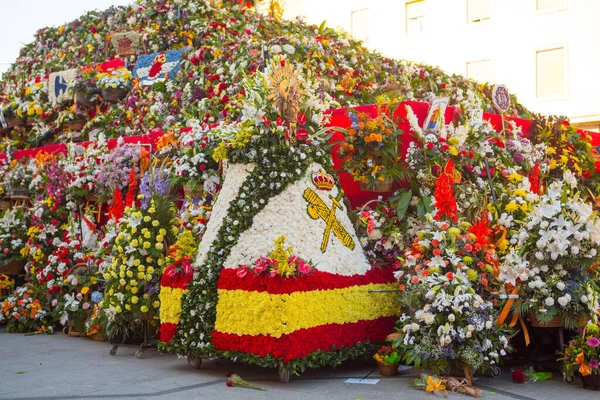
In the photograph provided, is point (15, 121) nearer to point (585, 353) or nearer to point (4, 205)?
point (4, 205)

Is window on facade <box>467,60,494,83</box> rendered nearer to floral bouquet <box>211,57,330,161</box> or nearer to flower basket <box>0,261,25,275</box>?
flower basket <box>0,261,25,275</box>

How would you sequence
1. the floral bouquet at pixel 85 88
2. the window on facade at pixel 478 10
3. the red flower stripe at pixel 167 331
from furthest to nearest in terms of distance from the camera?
the window on facade at pixel 478 10
the floral bouquet at pixel 85 88
the red flower stripe at pixel 167 331

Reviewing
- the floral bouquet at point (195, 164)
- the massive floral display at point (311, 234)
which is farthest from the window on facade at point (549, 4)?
the floral bouquet at point (195, 164)

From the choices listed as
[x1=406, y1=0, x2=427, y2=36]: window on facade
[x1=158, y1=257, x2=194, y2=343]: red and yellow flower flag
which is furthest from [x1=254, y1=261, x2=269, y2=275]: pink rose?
[x1=406, y1=0, x2=427, y2=36]: window on facade

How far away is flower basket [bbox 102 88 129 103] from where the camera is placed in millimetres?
13492

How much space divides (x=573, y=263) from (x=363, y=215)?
7.04 feet

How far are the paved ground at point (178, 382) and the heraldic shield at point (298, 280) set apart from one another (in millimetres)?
339

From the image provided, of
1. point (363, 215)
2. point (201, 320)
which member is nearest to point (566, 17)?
point (363, 215)

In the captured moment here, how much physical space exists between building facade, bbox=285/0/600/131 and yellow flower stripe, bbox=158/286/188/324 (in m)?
15.7

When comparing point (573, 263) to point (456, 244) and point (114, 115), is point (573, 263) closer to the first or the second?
point (456, 244)

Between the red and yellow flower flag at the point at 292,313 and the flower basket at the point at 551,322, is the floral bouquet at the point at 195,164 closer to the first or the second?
the red and yellow flower flag at the point at 292,313

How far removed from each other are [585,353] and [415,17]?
22.2 metres

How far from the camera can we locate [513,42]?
23.5 m

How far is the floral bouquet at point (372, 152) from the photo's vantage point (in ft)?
24.5
